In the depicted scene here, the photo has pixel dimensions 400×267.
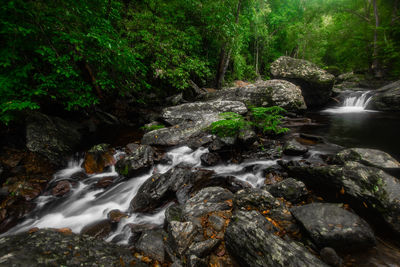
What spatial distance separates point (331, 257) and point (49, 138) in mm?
7687

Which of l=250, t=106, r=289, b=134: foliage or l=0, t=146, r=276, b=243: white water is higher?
l=250, t=106, r=289, b=134: foliage

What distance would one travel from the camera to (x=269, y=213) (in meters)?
2.52

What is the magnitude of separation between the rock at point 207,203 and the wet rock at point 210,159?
1.64m

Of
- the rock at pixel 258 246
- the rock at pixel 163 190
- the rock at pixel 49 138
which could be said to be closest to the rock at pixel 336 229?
the rock at pixel 258 246

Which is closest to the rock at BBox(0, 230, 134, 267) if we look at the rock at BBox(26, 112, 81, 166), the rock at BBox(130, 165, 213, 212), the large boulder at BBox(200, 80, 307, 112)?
the rock at BBox(130, 165, 213, 212)

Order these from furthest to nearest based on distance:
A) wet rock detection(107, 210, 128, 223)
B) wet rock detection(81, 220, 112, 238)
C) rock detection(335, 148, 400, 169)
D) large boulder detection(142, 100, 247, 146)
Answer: large boulder detection(142, 100, 247, 146)
wet rock detection(107, 210, 128, 223)
rock detection(335, 148, 400, 169)
wet rock detection(81, 220, 112, 238)

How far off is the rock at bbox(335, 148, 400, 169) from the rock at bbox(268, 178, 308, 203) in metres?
1.70

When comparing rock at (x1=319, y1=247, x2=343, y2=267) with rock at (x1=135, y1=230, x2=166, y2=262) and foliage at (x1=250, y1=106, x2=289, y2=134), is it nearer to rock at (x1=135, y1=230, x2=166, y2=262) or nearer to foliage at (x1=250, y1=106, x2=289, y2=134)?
rock at (x1=135, y1=230, x2=166, y2=262)

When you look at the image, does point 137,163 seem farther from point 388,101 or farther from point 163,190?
point 388,101

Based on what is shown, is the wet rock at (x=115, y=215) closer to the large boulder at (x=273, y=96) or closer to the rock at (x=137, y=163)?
the rock at (x=137, y=163)

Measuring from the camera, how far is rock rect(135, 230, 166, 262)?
2.42 metres

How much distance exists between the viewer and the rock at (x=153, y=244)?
2422mm

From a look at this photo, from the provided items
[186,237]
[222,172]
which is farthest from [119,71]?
[186,237]

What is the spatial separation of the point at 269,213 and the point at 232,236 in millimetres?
801
